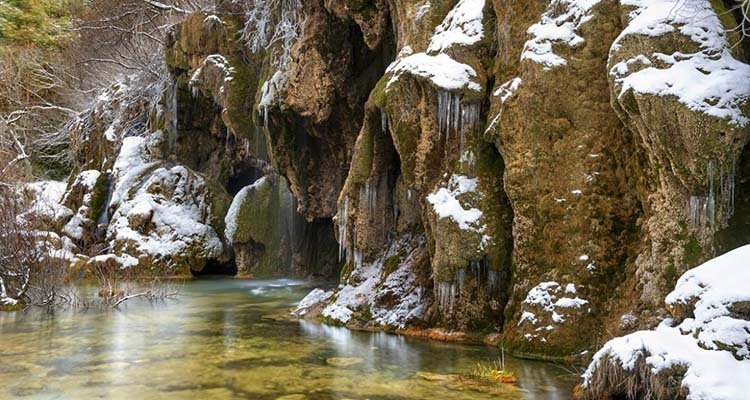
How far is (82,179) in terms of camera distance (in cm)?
2759

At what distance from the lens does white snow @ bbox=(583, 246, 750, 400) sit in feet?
19.4

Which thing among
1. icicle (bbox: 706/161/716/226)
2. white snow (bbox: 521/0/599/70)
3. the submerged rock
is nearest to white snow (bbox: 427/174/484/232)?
white snow (bbox: 521/0/599/70)

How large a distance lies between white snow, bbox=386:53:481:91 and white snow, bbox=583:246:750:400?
224 inches

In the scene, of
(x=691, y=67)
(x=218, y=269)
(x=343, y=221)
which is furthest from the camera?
(x=218, y=269)

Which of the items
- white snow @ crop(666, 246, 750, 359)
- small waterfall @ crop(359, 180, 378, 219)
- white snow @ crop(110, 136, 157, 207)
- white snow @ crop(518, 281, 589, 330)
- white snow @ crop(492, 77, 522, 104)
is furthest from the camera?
white snow @ crop(110, 136, 157, 207)

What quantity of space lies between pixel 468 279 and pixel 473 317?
664 millimetres

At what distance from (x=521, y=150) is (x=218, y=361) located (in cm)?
578

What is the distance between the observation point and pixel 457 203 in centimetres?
1139

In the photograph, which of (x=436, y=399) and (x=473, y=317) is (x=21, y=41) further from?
(x=436, y=399)

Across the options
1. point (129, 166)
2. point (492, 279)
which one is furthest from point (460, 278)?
point (129, 166)

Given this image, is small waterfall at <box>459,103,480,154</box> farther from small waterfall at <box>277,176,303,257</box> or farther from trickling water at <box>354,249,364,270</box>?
small waterfall at <box>277,176,303,257</box>

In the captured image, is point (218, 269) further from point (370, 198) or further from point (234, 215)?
point (370, 198)

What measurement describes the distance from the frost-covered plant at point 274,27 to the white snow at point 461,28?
6.98 metres

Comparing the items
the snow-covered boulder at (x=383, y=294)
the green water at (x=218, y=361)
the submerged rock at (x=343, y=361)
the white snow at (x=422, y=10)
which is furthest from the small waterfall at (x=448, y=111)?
the submerged rock at (x=343, y=361)
